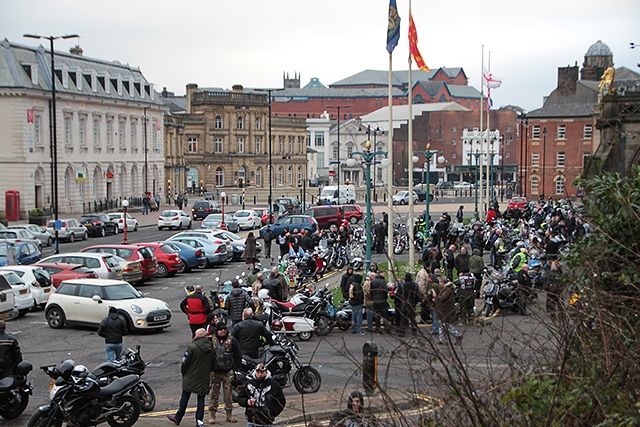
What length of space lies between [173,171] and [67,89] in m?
29.0

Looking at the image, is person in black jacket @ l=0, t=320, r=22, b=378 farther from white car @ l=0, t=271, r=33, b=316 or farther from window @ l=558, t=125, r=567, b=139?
window @ l=558, t=125, r=567, b=139

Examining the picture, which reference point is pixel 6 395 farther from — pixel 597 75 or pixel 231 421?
pixel 597 75

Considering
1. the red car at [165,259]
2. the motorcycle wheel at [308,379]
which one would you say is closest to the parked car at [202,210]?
the red car at [165,259]

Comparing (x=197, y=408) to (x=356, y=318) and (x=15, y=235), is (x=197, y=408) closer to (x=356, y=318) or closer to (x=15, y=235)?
(x=356, y=318)

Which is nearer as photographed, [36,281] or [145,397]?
[145,397]

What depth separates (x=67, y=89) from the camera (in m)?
67.6

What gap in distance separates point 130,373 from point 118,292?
833 centimetres

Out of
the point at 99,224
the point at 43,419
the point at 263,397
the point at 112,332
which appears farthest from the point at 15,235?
the point at 263,397

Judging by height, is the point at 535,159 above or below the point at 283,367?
above

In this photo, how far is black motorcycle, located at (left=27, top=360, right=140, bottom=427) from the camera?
11.9 metres

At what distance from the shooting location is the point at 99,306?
2102 cm

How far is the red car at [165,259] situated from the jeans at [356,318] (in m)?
13.5

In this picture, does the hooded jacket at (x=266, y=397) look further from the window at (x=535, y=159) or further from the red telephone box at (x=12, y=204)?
the window at (x=535, y=159)

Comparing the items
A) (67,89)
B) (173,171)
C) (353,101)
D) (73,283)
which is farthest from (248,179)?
(73,283)
